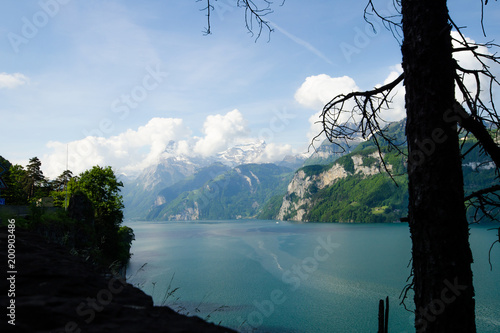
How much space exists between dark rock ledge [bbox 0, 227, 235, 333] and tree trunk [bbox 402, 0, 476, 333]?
1374mm

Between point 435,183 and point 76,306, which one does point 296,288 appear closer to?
point 76,306

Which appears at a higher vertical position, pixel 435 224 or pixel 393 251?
pixel 435 224

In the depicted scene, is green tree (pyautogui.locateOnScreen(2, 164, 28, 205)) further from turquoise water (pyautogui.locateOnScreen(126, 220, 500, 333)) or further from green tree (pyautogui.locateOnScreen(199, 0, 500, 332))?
green tree (pyautogui.locateOnScreen(199, 0, 500, 332))

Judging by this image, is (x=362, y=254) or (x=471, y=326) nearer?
(x=471, y=326)

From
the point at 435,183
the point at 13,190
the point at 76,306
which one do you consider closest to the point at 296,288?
the point at 13,190

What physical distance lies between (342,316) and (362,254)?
35179mm

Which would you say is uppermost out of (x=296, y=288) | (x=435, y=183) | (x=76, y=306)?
(x=435, y=183)

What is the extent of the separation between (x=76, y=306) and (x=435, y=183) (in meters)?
2.64

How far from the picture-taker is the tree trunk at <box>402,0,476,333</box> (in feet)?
5.94

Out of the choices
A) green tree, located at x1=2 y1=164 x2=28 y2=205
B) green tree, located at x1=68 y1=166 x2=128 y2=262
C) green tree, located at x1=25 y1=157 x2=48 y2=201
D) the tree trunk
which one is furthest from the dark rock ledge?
green tree, located at x1=25 y1=157 x2=48 y2=201

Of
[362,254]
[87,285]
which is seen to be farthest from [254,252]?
[87,285]

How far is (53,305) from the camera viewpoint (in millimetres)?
2195

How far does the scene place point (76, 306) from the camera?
7.32 ft

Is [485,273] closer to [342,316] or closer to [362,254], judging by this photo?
[362,254]
